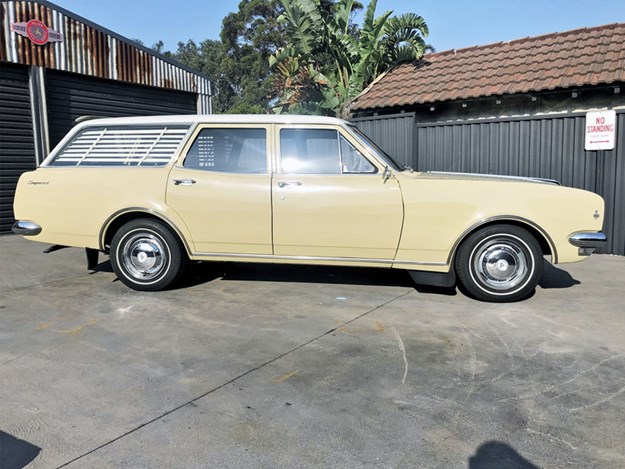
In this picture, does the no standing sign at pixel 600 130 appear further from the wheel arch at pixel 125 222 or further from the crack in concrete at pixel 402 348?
the wheel arch at pixel 125 222

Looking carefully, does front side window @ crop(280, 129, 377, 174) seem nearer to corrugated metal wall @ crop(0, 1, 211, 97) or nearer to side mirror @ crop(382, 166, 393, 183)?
side mirror @ crop(382, 166, 393, 183)

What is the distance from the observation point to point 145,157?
5688 millimetres

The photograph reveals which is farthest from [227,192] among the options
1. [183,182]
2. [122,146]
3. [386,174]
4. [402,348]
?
[402,348]

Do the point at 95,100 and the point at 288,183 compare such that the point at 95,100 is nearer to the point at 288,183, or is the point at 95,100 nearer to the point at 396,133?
the point at 396,133

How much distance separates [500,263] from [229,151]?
303 centimetres

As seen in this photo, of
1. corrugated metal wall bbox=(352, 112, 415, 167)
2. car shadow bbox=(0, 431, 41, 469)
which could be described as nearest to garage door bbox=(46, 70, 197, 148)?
corrugated metal wall bbox=(352, 112, 415, 167)

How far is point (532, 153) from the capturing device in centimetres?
816

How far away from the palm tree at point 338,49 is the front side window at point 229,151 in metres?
8.10

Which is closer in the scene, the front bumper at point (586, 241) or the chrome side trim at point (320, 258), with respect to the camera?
the front bumper at point (586, 241)

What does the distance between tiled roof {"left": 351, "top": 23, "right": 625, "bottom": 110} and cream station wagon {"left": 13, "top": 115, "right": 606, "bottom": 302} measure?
4991 mm

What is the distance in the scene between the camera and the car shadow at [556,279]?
234 inches

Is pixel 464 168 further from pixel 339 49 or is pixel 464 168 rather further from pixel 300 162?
pixel 339 49

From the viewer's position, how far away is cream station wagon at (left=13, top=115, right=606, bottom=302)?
5.05 m

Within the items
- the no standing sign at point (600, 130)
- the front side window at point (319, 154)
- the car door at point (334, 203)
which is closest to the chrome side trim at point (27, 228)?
the car door at point (334, 203)
